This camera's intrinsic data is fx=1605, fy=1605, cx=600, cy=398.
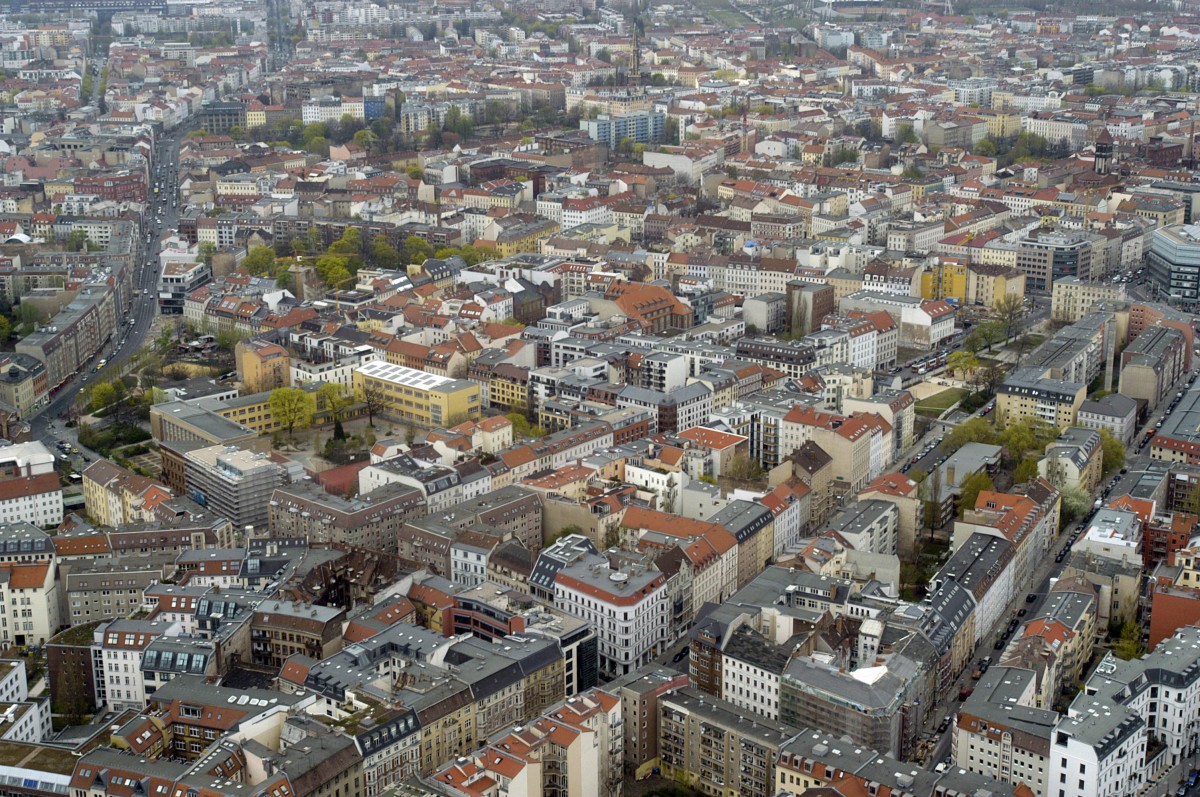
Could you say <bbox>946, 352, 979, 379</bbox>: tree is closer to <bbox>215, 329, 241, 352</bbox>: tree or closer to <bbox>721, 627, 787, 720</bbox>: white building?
<bbox>721, 627, 787, 720</bbox>: white building

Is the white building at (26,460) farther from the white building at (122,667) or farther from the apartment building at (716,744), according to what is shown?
the apartment building at (716,744)

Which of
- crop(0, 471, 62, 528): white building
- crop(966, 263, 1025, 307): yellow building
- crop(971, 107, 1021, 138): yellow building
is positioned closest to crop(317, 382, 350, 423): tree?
crop(0, 471, 62, 528): white building

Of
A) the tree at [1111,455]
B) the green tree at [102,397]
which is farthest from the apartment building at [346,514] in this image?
the tree at [1111,455]

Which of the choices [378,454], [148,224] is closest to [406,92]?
[148,224]

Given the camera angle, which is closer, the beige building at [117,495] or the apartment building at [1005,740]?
the apartment building at [1005,740]

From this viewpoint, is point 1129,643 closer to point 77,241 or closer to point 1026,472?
point 1026,472
